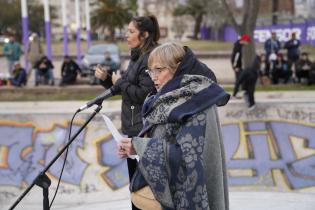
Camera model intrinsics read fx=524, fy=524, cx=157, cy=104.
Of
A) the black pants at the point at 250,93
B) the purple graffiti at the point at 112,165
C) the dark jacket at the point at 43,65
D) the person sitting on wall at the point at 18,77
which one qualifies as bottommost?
the purple graffiti at the point at 112,165

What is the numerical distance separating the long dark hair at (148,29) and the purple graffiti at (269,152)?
11.3 ft

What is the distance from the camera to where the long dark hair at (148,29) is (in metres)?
3.63

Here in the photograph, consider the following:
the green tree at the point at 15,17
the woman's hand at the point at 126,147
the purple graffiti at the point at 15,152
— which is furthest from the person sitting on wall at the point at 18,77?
the green tree at the point at 15,17

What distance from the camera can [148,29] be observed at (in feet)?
12.0

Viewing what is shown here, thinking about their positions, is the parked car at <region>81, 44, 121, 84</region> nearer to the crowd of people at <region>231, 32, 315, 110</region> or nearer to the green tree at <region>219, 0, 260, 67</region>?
the green tree at <region>219, 0, 260, 67</region>

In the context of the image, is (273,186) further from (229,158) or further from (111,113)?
(111,113)

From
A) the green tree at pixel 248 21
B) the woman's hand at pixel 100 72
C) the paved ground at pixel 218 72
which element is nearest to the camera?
the woman's hand at pixel 100 72

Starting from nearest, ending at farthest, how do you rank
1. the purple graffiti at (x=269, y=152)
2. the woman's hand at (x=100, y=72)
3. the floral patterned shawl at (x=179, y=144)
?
the floral patterned shawl at (x=179, y=144) < the woman's hand at (x=100, y=72) < the purple graffiti at (x=269, y=152)

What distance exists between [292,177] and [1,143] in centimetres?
387

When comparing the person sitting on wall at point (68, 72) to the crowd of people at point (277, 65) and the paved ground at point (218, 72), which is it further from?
the crowd of people at point (277, 65)

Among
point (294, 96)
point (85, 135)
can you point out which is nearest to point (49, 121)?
point (85, 135)

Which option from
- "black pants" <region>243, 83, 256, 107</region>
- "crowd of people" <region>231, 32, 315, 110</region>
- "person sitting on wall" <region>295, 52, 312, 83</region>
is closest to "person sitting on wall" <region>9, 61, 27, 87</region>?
"crowd of people" <region>231, 32, 315, 110</region>

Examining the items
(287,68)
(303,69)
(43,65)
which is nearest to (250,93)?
(303,69)

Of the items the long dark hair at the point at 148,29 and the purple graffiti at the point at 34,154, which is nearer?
the long dark hair at the point at 148,29
